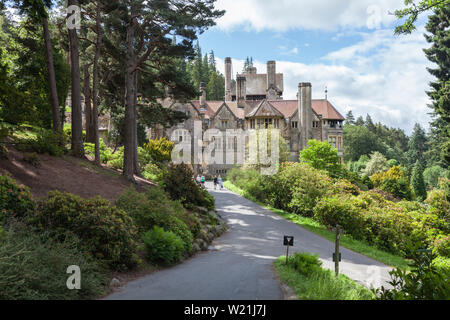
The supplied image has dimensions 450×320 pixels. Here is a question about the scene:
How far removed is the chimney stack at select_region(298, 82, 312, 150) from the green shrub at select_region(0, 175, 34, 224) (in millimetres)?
41301

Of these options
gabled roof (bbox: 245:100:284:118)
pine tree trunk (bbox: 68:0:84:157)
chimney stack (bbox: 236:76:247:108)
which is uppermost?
chimney stack (bbox: 236:76:247:108)

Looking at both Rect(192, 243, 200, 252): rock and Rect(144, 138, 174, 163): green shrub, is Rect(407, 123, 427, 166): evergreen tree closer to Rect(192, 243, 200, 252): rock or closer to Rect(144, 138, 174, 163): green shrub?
Rect(144, 138, 174, 163): green shrub

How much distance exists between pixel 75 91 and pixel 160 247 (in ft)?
38.2

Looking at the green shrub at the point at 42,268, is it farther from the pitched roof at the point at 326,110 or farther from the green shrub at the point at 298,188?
the pitched roof at the point at 326,110

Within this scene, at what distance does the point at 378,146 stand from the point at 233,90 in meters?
40.3

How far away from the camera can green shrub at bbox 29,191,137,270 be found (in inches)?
274

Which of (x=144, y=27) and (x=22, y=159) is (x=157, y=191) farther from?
(x=144, y=27)

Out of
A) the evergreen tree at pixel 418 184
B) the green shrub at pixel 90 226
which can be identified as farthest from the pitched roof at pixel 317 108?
the green shrub at pixel 90 226

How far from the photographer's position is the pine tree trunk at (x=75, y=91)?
1619 centimetres

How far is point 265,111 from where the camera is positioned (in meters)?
45.5

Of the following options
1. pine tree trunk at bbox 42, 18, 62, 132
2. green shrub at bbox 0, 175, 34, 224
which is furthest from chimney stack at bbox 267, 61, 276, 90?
green shrub at bbox 0, 175, 34, 224

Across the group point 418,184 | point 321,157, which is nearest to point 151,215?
point 321,157

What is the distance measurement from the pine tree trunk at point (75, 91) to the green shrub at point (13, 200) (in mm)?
10094
